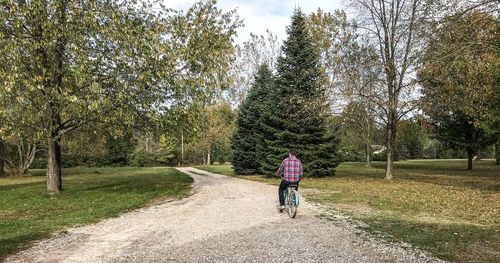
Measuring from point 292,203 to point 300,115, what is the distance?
16048mm

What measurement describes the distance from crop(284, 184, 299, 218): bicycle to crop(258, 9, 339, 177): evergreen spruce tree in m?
14.9

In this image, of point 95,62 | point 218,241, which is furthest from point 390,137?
point 218,241

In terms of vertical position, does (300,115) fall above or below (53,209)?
above

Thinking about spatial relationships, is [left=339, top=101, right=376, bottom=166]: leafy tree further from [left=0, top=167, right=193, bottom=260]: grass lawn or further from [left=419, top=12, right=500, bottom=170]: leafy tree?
[left=0, top=167, right=193, bottom=260]: grass lawn

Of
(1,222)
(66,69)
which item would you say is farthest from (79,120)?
(1,222)

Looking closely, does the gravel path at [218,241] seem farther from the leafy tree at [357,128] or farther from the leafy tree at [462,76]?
the leafy tree at [357,128]

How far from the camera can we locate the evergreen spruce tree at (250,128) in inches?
1283

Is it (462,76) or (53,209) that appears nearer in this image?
(53,209)

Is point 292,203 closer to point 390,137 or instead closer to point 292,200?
point 292,200

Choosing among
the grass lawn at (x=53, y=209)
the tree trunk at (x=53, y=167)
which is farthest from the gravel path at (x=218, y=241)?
the tree trunk at (x=53, y=167)

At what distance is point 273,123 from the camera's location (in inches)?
1141

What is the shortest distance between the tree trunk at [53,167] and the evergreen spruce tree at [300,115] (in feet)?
44.4

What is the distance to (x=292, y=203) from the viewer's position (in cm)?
1059

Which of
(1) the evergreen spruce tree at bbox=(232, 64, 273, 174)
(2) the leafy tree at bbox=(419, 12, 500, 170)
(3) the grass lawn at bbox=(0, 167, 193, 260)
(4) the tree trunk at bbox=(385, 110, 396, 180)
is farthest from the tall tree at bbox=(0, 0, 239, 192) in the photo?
(1) the evergreen spruce tree at bbox=(232, 64, 273, 174)
